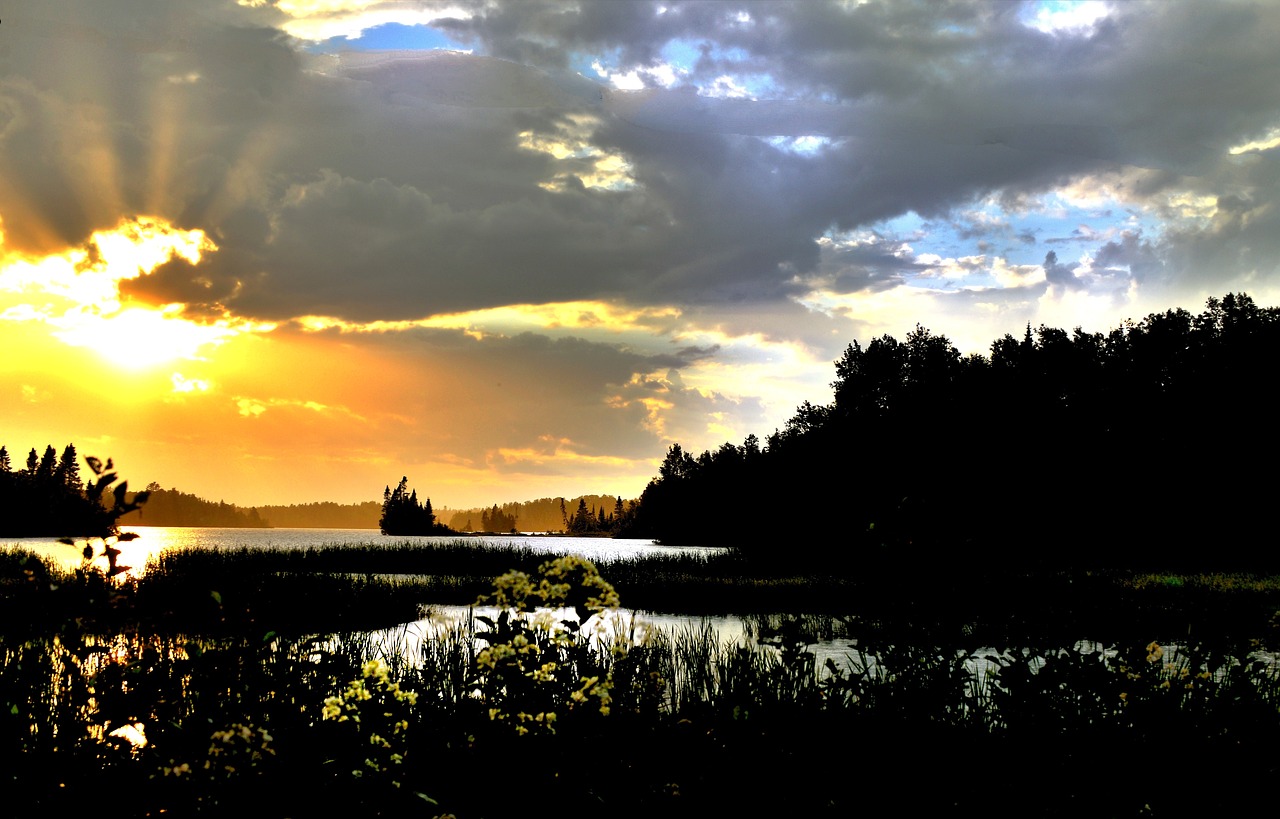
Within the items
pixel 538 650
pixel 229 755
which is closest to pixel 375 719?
pixel 229 755

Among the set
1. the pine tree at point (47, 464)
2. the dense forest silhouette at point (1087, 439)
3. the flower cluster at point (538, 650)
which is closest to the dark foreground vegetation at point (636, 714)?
the flower cluster at point (538, 650)

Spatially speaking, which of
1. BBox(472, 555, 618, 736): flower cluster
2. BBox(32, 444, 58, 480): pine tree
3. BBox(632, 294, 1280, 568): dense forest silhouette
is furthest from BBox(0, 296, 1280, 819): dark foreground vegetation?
BBox(32, 444, 58, 480): pine tree

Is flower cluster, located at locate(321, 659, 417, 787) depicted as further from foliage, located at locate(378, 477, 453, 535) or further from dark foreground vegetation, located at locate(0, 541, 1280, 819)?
foliage, located at locate(378, 477, 453, 535)

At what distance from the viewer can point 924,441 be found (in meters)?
62.4

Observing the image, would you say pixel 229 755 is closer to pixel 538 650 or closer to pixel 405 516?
pixel 538 650

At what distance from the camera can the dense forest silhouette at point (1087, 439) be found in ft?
175

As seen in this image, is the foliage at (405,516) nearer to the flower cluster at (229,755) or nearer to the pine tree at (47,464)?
the pine tree at (47,464)

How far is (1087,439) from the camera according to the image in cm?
5759

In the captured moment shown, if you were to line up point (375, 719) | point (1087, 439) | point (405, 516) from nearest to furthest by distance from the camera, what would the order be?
point (375, 719), point (1087, 439), point (405, 516)

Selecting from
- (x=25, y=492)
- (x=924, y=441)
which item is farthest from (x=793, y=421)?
(x=25, y=492)

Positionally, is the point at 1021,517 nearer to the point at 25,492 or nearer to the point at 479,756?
the point at 479,756

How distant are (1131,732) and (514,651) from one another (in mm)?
4993

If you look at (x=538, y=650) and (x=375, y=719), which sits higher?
(x=538, y=650)

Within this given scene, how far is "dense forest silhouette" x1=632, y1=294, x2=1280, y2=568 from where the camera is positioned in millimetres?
53375
